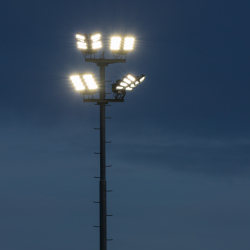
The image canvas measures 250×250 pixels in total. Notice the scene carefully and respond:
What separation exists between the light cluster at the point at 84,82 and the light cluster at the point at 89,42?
95.7 inches

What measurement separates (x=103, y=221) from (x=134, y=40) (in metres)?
13.7

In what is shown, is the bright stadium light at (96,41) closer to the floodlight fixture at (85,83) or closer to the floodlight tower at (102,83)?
the floodlight tower at (102,83)

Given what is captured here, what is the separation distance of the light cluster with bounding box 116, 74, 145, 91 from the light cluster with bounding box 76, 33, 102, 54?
10.1 feet

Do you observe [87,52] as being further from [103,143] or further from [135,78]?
[103,143]

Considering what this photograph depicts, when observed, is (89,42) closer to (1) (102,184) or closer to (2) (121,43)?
(2) (121,43)

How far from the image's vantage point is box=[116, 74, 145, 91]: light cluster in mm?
26625

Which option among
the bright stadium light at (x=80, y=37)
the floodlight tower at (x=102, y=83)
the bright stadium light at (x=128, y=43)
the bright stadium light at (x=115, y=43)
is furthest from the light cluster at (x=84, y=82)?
the bright stadium light at (x=128, y=43)

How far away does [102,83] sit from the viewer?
27.7 meters

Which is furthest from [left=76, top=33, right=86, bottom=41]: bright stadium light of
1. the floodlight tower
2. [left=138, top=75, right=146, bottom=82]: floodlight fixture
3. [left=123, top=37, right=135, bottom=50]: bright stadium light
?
[left=138, top=75, right=146, bottom=82]: floodlight fixture

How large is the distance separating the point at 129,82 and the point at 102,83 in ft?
7.64

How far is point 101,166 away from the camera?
26.8 meters

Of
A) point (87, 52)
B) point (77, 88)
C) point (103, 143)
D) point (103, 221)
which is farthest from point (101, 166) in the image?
point (87, 52)

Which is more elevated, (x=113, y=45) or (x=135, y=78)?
(x=113, y=45)

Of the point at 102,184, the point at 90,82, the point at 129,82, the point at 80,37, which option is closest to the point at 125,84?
the point at 129,82
